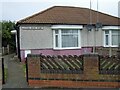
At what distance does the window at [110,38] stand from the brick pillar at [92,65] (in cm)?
1510

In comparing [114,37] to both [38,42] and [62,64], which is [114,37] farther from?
[62,64]

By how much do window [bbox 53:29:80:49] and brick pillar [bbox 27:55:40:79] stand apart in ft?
38.8

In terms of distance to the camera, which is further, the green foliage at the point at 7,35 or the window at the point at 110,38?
the green foliage at the point at 7,35

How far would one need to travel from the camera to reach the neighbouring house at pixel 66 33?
1989cm

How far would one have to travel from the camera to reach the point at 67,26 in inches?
826

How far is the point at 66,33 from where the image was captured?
844 inches

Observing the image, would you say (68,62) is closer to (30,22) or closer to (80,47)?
(30,22)

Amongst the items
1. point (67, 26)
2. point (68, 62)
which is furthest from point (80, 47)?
point (68, 62)

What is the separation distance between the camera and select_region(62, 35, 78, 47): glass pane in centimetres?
2147

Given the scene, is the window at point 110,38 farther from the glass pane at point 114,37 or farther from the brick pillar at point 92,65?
the brick pillar at point 92,65

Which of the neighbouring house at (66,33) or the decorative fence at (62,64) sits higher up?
the neighbouring house at (66,33)

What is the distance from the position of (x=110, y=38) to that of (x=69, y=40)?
447 centimetres

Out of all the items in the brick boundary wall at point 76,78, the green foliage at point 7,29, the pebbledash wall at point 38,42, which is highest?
the green foliage at point 7,29

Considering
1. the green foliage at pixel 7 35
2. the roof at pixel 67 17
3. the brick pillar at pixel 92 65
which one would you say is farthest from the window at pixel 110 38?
the brick pillar at pixel 92 65
